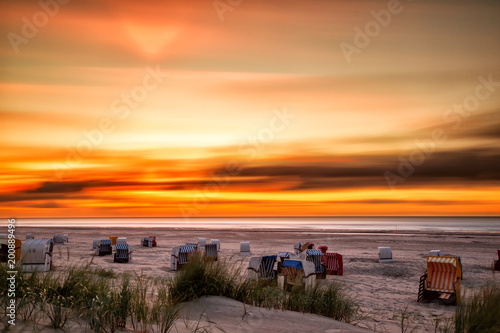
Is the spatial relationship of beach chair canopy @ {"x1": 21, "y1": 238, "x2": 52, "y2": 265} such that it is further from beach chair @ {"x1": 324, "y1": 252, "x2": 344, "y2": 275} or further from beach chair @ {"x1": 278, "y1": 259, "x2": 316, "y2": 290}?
beach chair @ {"x1": 324, "y1": 252, "x2": 344, "y2": 275}

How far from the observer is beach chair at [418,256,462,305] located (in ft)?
42.4

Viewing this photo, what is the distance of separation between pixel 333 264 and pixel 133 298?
13662 millimetres

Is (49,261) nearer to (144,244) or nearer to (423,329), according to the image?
(423,329)

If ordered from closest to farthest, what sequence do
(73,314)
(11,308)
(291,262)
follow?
(11,308) → (73,314) → (291,262)

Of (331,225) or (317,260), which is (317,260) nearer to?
(317,260)

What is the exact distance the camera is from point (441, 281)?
537 inches

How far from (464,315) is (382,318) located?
389 centimetres

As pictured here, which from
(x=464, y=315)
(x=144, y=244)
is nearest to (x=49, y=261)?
(x=464, y=315)

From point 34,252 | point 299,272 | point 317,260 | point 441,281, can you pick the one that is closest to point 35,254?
point 34,252

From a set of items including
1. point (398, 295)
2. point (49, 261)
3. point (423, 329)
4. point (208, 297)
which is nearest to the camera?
point (208, 297)

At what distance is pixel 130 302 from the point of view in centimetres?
680

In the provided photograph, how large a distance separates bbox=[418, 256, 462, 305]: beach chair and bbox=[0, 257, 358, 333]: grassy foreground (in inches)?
205

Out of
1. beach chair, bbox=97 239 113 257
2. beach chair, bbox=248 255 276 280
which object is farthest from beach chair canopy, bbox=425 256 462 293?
beach chair, bbox=97 239 113 257

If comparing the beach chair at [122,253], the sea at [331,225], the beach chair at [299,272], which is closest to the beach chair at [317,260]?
the beach chair at [299,272]
